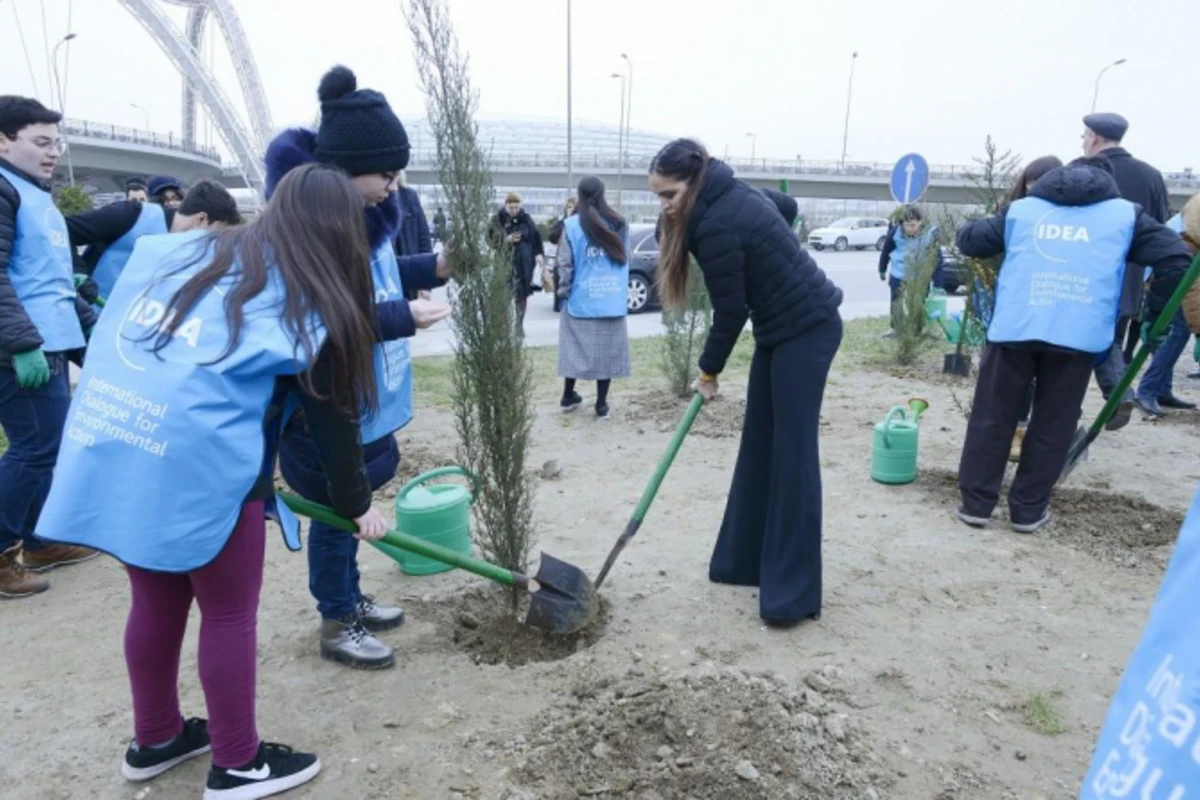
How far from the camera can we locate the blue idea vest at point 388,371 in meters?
2.71

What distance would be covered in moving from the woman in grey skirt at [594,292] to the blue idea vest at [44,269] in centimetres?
351

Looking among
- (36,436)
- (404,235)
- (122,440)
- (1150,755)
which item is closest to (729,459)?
(404,235)

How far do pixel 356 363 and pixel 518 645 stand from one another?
155cm

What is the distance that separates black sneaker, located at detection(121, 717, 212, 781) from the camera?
2.40m

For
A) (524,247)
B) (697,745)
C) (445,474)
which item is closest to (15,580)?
(445,474)

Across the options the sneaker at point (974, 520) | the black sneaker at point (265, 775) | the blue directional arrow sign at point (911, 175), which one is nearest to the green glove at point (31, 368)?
the black sneaker at point (265, 775)

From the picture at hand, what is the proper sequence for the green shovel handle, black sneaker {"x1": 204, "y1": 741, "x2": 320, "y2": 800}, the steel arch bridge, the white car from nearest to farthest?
black sneaker {"x1": 204, "y1": 741, "x2": 320, "y2": 800} < the green shovel handle < the white car < the steel arch bridge

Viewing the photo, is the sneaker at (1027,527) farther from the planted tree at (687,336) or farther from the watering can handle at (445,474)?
the planted tree at (687,336)

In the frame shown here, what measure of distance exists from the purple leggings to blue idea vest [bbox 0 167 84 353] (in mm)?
1903

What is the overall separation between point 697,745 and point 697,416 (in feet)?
14.5

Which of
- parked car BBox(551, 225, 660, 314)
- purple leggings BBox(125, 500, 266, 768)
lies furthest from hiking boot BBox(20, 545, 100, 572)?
parked car BBox(551, 225, 660, 314)

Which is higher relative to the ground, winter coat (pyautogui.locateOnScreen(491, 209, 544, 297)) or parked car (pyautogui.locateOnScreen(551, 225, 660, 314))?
winter coat (pyautogui.locateOnScreen(491, 209, 544, 297))

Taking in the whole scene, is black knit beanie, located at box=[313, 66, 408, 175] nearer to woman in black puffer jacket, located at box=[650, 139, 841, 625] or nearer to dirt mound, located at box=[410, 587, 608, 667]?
woman in black puffer jacket, located at box=[650, 139, 841, 625]

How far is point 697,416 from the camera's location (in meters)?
6.73
